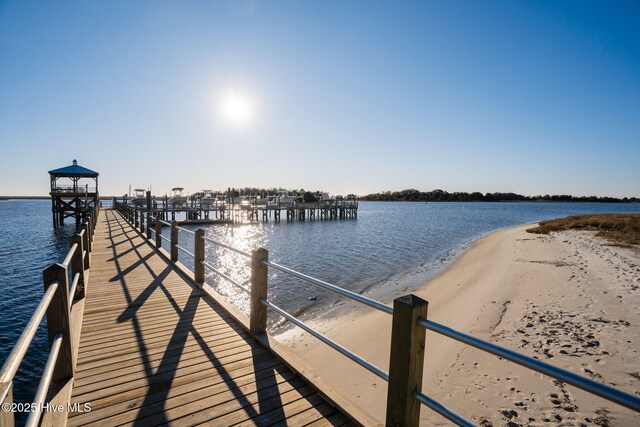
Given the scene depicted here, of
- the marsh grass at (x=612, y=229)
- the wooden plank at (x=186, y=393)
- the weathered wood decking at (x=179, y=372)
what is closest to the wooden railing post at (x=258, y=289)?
the weathered wood decking at (x=179, y=372)

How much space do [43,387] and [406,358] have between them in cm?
243

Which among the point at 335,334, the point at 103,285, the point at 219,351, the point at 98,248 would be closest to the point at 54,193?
the point at 98,248

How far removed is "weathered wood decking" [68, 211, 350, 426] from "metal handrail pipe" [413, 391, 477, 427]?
35.3 inches

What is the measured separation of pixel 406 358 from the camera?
2215mm

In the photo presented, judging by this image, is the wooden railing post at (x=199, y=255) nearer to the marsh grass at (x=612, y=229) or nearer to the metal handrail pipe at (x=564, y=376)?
the metal handrail pipe at (x=564, y=376)

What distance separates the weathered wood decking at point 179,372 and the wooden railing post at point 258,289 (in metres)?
0.21

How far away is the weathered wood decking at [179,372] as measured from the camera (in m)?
2.81

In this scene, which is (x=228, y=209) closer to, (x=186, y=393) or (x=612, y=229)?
(x=612, y=229)

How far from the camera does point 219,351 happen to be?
3980 mm

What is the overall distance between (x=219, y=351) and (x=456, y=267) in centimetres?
1517

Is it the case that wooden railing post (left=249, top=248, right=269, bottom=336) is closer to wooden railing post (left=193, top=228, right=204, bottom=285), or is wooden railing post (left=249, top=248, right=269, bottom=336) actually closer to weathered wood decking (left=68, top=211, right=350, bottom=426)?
weathered wood decking (left=68, top=211, right=350, bottom=426)

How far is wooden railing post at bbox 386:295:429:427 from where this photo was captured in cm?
217

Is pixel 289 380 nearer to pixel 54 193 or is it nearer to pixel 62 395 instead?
pixel 62 395

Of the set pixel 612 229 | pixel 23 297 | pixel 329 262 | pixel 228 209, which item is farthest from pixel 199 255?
pixel 228 209
